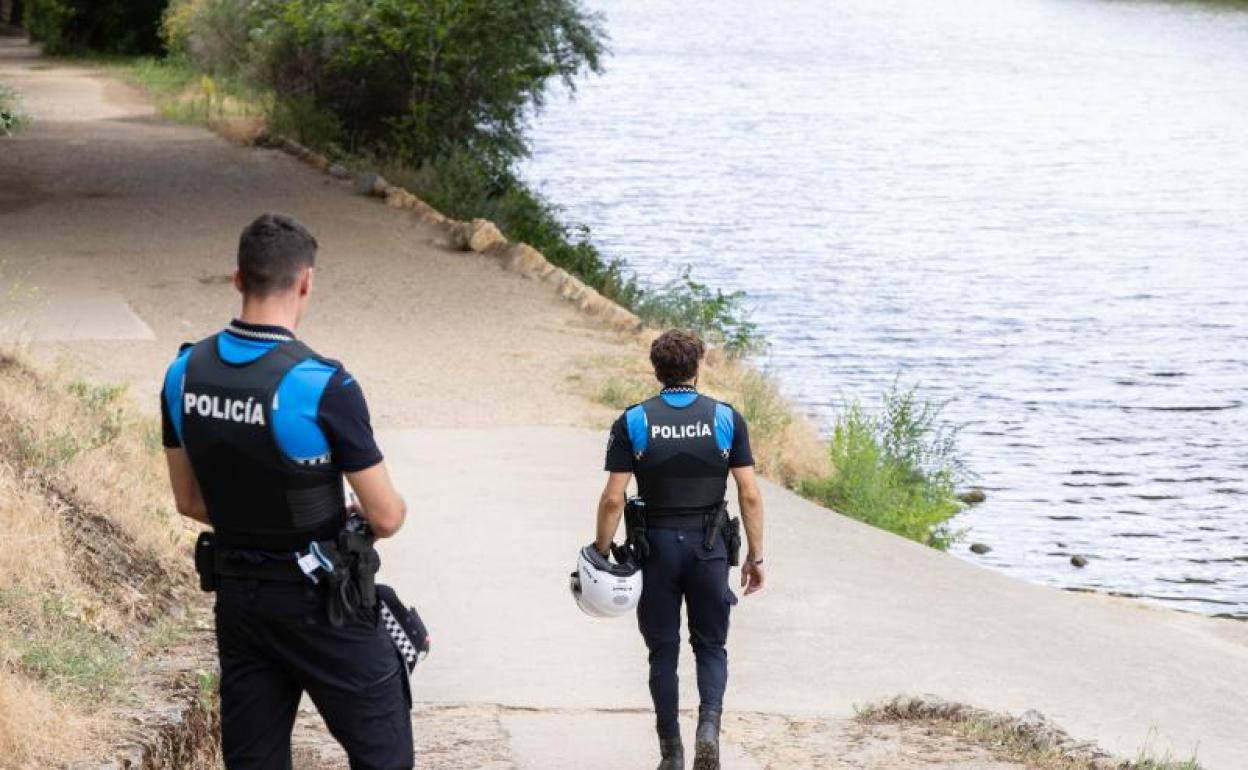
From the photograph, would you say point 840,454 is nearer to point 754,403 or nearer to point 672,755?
point 754,403

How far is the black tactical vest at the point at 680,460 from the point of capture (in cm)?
723

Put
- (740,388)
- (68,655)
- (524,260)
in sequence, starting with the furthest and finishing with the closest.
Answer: (524,260) < (740,388) < (68,655)

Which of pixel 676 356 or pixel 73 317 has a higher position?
pixel 676 356

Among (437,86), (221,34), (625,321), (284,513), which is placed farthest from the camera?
(221,34)

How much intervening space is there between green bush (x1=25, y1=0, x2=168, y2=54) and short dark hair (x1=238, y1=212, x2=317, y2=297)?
50.6 meters

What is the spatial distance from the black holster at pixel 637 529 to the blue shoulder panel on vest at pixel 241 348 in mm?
2472

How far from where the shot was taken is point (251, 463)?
5.09 metres

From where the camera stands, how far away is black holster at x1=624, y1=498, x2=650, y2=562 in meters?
7.31

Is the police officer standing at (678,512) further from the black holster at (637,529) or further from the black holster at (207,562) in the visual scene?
the black holster at (207,562)

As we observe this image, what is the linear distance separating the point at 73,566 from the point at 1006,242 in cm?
2738

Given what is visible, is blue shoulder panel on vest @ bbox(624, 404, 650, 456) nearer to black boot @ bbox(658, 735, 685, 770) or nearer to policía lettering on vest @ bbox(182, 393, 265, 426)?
black boot @ bbox(658, 735, 685, 770)

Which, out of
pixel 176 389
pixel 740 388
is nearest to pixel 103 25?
pixel 740 388

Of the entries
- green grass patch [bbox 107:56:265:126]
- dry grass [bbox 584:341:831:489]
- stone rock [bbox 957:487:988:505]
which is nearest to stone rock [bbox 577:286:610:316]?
dry grass [bbox 584:341:831:489]

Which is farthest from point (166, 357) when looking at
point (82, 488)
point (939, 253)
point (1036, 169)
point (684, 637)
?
point (1036, 169)
